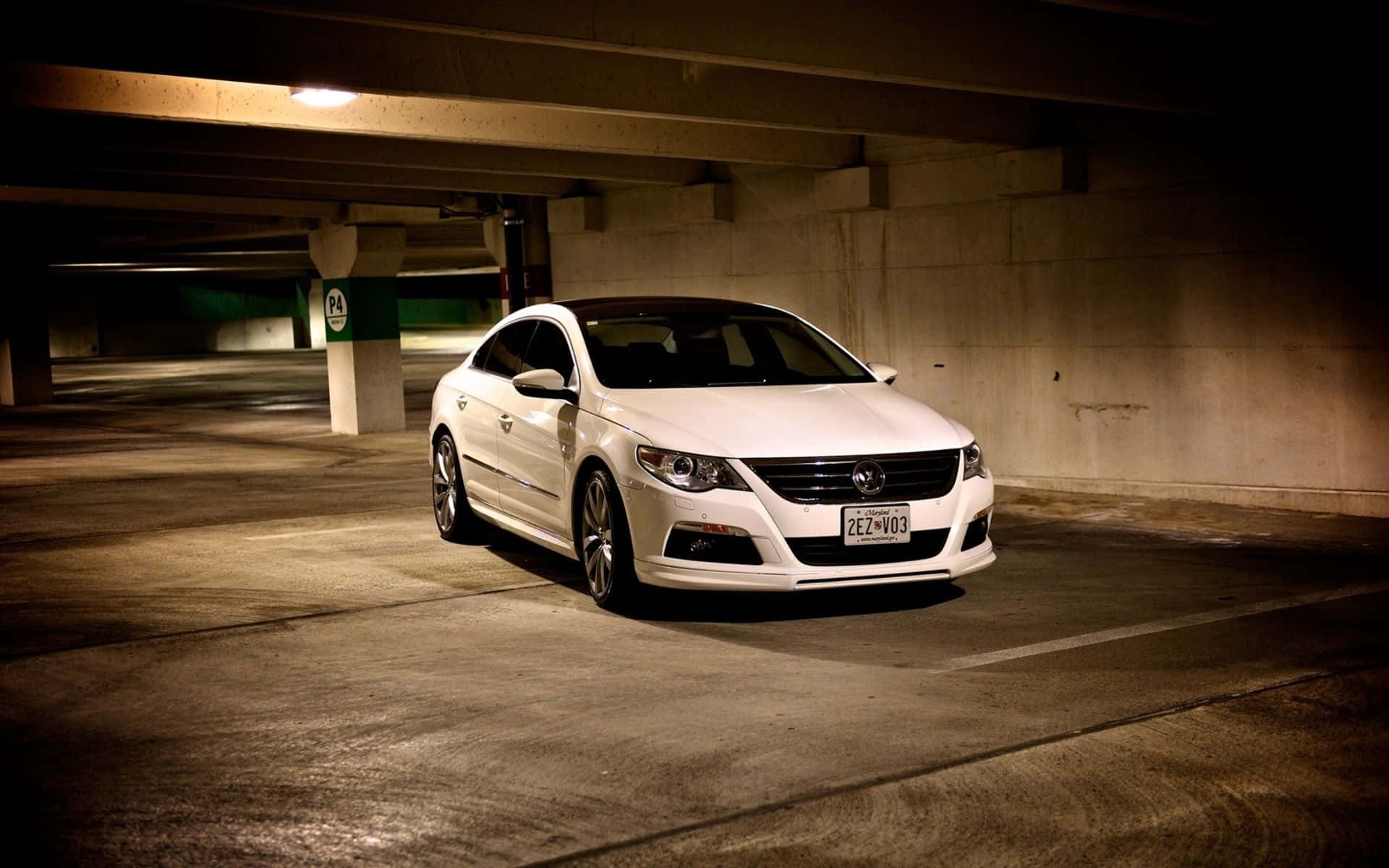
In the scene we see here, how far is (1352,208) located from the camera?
10.7m

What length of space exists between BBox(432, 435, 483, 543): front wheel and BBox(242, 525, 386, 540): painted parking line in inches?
34.2

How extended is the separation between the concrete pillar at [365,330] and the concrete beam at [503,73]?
9597 mm

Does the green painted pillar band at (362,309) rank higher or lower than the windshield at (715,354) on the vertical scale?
higher

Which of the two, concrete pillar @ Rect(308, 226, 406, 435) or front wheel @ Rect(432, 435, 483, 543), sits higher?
concrete pillar @ Rect(308, 226, 406, 435)

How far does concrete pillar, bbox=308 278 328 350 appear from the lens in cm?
5600

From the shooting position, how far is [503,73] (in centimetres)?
1070

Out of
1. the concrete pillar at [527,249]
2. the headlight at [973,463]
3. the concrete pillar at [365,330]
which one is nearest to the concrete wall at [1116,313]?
the concrete pillar at [527,249]

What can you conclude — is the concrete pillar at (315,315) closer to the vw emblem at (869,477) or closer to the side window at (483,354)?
the side window at (483,354)

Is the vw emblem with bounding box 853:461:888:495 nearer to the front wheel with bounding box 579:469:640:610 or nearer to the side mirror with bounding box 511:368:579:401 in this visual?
the front wheel with bounding box 579:469:640:610

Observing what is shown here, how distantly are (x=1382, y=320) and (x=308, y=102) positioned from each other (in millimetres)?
8420

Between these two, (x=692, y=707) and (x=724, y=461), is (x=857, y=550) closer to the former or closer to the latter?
(x=724, y=461)

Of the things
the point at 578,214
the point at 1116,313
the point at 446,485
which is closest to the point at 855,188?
the point at 1116,313

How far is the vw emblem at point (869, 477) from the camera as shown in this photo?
718cm

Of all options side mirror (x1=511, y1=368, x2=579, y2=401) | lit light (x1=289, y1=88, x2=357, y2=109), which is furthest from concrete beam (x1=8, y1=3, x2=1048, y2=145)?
side mirror (x1=511, y1=368, x2=579, y2=401)
